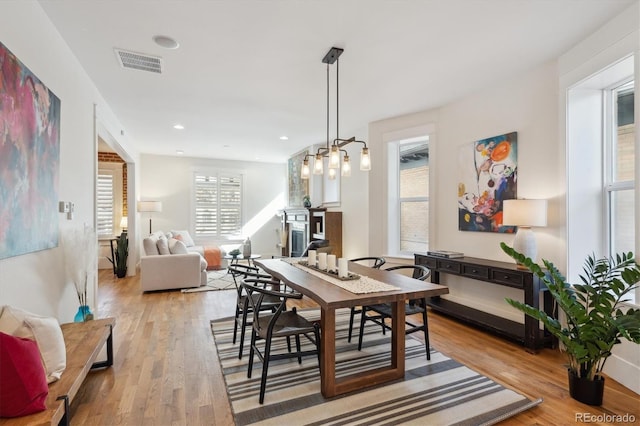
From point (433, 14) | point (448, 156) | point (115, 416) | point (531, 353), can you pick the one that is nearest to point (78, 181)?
point (115, 416)

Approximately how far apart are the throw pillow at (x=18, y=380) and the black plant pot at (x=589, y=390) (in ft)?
10.3

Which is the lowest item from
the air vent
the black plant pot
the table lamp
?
the black plant pot

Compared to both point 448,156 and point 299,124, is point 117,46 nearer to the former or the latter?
point 299,124

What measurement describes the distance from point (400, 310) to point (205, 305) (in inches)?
120

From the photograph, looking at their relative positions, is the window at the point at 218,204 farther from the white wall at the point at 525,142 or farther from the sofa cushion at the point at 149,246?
the white wall at the point at 525,142

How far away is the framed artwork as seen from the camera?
24.2ft

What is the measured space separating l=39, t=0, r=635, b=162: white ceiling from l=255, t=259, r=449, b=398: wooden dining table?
6.66ft

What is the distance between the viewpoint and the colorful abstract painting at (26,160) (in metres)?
1.79

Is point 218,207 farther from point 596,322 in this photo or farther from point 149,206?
point 596,322

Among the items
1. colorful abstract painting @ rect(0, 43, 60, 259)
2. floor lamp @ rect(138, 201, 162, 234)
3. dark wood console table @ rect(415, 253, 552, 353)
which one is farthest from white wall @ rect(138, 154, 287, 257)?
colorful abstract painting @ rect(0, 43, 60, 259)

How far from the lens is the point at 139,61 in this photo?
10.1ft

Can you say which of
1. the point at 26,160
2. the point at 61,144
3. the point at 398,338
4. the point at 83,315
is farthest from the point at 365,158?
the point at 83,315

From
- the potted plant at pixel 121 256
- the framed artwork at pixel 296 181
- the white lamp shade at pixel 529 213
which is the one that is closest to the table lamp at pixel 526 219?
the white lamp shade at pixel 529 213

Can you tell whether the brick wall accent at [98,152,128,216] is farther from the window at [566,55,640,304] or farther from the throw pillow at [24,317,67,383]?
the window at [566,55,640,304]
